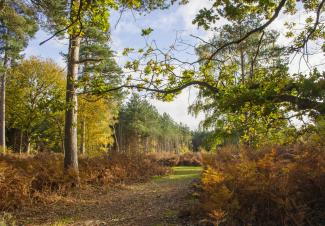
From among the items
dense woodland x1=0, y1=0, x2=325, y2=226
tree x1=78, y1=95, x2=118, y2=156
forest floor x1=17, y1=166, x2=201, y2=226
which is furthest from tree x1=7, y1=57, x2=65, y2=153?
forest floor x1=17, y1=166, x2=201, y2=226

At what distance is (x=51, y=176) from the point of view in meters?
10.6

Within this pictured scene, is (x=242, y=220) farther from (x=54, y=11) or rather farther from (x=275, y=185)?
(x=54, y=11)

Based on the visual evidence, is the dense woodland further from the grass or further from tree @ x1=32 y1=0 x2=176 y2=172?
the grass

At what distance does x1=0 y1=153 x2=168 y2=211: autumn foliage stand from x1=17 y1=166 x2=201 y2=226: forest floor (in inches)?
21.6

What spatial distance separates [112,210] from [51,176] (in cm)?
325

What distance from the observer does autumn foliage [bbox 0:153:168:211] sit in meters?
8.72

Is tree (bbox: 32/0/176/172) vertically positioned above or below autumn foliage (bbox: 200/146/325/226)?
above

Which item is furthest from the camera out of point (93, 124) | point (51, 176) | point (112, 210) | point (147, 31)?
point (93, 124)

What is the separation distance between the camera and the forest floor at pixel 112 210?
711 centimetres

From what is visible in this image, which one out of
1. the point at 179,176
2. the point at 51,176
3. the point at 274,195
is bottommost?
the point at 179,176

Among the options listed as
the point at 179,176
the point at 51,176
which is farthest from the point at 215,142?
the point at 179,176

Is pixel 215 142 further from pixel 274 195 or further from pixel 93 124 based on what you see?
pixel 93 124

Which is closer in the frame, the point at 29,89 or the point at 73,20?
the point at 73,20

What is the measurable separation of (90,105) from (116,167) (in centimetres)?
1217
